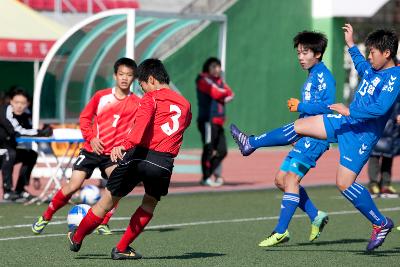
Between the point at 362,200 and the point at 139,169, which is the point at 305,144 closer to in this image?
the point at 362,200

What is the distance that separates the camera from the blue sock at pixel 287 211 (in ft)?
39.8

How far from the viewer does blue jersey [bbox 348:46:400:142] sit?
11.2m

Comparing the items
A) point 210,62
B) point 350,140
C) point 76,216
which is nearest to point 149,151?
point 76,216

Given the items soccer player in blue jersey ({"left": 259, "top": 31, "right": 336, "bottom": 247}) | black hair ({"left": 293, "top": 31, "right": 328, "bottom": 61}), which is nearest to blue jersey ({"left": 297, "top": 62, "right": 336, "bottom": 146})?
soccer player in blue jersey ({"left": 259, "top": 31, "right": 336, "bottom": 247})

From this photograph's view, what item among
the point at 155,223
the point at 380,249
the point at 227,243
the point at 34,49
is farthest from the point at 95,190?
the point at 34,49

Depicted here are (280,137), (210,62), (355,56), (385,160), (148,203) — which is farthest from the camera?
(210,62)

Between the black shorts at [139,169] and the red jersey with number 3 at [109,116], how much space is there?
2622 millimetres

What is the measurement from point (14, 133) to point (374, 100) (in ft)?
23.6

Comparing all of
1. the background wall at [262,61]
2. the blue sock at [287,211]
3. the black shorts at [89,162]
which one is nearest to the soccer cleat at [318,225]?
the blue sock at [287,211]

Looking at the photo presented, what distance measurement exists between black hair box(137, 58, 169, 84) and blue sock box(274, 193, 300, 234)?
198 centimetres

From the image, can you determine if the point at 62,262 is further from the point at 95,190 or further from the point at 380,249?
the point at 95,190

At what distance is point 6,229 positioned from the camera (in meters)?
14.0

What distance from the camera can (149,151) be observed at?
428 inches

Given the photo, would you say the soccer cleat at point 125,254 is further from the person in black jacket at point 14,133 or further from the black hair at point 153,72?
the person in black jacket at point 14,133
